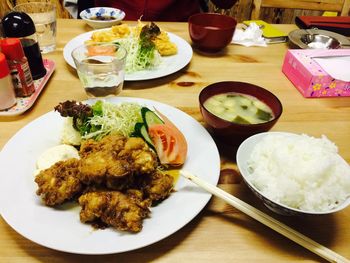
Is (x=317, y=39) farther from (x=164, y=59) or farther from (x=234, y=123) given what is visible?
(x=234, y=123)

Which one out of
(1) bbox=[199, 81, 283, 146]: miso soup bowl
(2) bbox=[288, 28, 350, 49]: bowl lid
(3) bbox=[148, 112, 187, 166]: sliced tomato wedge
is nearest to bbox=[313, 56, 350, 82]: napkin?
(2) bbox=[288, 28, 350, 49]: bowl lid

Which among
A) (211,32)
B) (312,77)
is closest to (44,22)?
(211,32)

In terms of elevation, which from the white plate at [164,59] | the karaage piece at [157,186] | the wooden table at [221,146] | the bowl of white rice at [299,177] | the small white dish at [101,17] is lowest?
the wooden table at [221,146]

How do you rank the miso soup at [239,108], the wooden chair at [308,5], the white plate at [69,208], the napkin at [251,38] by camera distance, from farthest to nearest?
1. the wooden chair at [308,5]
2. the napkin at [251,38]
3. the miso soup at [239,108]
4. the white plate at [69,208]

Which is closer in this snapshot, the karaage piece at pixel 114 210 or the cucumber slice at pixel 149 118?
the karaage piece at pixel 114 210

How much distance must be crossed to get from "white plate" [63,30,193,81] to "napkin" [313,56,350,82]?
0.77 metres

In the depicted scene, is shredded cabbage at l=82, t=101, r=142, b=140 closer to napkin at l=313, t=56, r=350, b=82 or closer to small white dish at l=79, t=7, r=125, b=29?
napkin at l=313, t=56, r=350, b=82

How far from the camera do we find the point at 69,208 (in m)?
1.00

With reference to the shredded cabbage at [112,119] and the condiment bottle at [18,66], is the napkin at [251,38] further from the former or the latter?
the condiment bottle at [18,66]

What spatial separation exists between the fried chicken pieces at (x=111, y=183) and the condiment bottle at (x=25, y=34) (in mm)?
858

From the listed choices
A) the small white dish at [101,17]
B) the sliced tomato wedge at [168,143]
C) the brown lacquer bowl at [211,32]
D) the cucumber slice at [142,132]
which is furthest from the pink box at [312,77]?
the small white dish at [101,17]

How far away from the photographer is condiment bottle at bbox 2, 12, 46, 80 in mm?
1625

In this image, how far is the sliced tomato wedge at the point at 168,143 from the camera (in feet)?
3.81

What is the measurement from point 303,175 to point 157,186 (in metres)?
0.45
